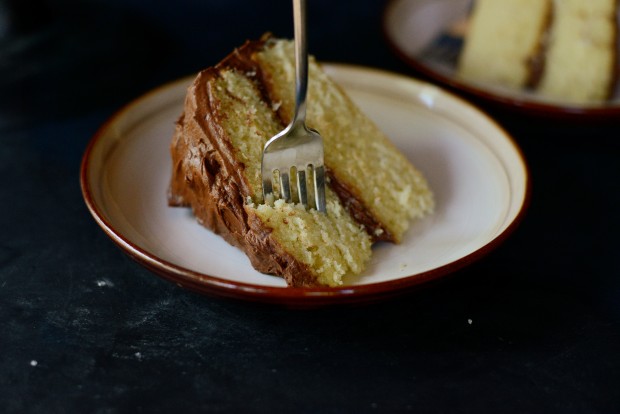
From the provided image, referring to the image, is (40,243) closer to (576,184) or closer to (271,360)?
(271,360)

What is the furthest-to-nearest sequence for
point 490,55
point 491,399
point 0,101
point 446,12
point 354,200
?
1. point 446,12
2. point 490,55
3. point 0,101
4. point 354,200
5. point 491,399

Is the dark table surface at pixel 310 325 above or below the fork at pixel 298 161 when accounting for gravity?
below

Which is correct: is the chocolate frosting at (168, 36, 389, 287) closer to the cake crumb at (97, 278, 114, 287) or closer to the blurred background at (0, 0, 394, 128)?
the cake crumb at (97, 278, 114, 287)

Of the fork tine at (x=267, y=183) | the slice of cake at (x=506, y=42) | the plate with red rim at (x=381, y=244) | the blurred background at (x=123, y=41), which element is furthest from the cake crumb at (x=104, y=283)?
the slice of cake at (x=506, y=42)

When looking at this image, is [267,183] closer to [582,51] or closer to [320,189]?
[320,189]

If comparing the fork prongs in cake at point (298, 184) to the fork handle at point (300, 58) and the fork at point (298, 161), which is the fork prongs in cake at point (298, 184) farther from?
the fork handle at point (300, 58)

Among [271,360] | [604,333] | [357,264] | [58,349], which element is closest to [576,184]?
[604,333]

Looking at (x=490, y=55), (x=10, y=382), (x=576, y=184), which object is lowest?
(x=10, y=382)
